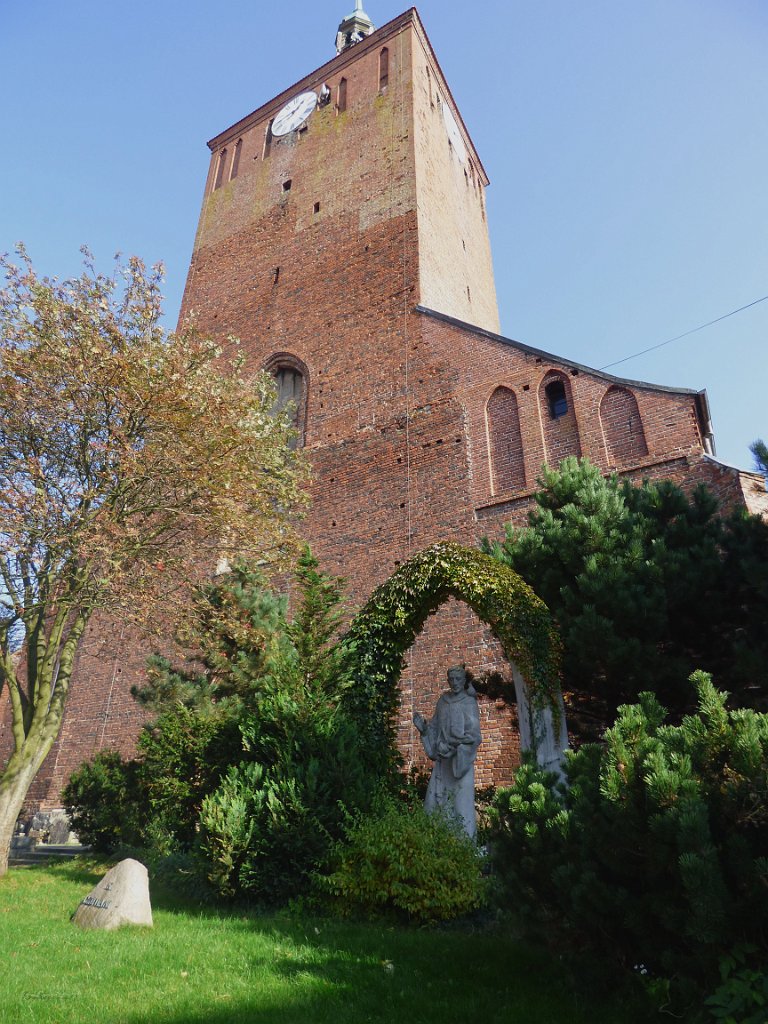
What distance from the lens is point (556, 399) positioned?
1193cm

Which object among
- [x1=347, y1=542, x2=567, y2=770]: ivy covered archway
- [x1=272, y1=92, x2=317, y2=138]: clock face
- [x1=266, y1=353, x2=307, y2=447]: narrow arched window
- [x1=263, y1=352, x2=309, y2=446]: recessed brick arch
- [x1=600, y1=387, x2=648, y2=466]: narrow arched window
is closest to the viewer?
[x1=347, y1=542, x2=567, y2=770]: ivy covered archway

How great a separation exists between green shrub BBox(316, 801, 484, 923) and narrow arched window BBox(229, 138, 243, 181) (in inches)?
828

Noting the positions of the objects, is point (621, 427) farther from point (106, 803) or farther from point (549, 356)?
point (106, 803)

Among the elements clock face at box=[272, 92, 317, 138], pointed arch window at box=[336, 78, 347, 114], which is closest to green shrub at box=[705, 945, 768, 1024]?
pointed arch window at box=[336, 78, 347, 114]

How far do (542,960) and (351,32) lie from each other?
32.7m

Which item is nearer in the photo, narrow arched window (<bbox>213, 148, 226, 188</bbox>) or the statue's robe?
the statue's robe

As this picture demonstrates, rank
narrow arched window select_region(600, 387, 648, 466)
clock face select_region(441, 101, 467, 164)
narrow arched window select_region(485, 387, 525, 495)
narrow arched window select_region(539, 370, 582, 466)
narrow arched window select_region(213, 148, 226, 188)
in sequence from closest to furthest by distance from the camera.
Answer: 1. narrow arched window select_region(600, 387, 648, 466)
2. narrow arched window select_region(539, 370, 582, 466)
3. narrow arched window select_region(485, 387, 525, 495)
4. clock face select_region(441, 101, 467, 164)
5. narrow arched window select_region(213, 148, 226, 188)

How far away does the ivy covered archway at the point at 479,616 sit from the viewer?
6.78 metres

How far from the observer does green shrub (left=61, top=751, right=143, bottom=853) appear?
10.1 m

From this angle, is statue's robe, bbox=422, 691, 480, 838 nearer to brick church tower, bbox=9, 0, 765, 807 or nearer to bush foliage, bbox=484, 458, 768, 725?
→ bush foliage, bbox=484, 458, 768, 725

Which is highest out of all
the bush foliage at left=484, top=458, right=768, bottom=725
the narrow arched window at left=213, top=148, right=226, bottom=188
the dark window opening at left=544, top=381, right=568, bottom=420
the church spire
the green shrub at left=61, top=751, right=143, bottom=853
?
the church spire

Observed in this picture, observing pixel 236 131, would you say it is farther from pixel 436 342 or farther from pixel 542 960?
pixel 542 960

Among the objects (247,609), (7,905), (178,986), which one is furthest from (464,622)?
(178,986)

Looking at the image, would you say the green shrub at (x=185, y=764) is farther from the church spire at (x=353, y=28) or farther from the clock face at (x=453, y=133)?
the church spire at (x=353, y=28)
